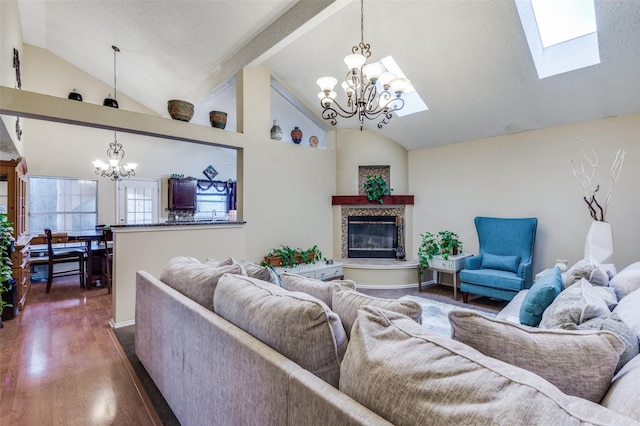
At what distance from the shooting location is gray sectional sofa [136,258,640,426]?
652 millimetres

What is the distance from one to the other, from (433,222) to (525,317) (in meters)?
3.55

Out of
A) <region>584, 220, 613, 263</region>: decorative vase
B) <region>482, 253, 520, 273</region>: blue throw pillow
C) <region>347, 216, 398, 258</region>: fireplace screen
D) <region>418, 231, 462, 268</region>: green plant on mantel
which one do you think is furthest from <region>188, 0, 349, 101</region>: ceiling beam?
<region>482, 253, 520, 273</region>: blue throw pillow

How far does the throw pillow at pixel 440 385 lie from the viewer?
1.97ft

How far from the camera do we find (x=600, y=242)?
129 inches

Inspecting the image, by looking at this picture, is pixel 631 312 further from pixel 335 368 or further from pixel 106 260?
pixel 106 260

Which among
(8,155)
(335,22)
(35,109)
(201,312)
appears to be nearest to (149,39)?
(35,109)

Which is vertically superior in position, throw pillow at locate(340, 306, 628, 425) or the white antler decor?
the white antler decor

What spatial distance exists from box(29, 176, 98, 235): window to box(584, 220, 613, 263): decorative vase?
8308mm

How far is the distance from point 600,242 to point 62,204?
8.74 metres

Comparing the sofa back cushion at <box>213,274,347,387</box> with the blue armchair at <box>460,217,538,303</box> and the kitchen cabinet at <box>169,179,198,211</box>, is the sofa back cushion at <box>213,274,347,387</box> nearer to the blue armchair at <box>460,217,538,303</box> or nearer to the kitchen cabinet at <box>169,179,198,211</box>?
the blue armchair at <box>460,217,538,303</box>

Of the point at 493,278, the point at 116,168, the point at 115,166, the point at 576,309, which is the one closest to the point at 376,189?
the point at 493,278

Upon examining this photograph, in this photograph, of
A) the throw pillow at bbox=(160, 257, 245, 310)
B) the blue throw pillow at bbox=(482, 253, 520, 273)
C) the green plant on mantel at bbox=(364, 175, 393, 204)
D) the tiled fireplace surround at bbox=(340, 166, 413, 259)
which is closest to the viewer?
the throw pillow at bbox=(160, 257, 245, 310)

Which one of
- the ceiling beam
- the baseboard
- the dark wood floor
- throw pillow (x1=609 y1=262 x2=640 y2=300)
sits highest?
the ceiling beam

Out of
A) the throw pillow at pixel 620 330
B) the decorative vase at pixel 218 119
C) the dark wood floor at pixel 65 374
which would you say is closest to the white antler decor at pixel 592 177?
the throw pillow at pixel 620 330
